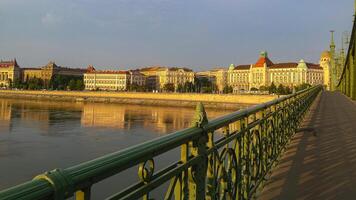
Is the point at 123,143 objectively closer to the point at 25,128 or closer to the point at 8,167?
the point at 8,167

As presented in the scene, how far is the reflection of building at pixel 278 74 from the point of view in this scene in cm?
14015

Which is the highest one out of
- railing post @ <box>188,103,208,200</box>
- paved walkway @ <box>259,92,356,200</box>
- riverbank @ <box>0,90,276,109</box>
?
railing post @ <box>188,103,208,200</box>

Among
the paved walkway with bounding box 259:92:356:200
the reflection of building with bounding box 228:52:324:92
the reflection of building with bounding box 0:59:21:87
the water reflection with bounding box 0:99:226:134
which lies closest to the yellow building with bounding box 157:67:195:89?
the reflection of building with bounding box 228:52:324:92

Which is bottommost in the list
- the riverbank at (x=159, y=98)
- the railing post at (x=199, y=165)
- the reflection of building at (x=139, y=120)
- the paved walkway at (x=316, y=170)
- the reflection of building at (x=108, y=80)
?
the reflection of building at (x=139, y=120)

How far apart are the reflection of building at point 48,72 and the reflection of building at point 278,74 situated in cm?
6863

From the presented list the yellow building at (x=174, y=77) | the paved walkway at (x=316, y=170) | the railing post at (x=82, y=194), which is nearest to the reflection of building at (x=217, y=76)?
the yellow building at (x=174, y=77)

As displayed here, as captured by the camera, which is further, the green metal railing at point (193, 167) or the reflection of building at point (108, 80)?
the reflection of building at point (108, 80)

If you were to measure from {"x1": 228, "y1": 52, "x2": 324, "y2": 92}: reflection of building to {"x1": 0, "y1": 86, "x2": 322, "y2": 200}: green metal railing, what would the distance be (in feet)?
449

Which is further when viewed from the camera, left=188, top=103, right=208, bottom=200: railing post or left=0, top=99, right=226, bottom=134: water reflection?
left=0, top=99, right=226, bottom=134: water reflection

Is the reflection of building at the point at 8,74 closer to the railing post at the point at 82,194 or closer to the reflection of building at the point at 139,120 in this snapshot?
the reflection of building at the point at 139,120

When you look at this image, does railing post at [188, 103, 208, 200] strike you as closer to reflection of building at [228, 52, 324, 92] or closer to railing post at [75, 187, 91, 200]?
railing post at [75, 187, 91, 200]

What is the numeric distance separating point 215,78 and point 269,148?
562 feet

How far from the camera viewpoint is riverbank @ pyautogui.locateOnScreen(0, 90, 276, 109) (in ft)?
251

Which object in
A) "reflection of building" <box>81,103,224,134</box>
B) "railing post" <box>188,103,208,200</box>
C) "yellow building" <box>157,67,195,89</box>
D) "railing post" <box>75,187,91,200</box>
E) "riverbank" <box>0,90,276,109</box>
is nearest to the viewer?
"railing post" <box>75,187,91,200</box>
